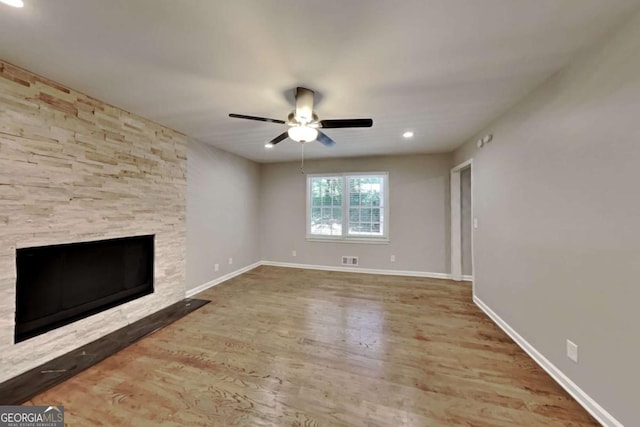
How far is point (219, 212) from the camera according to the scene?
468 centimetres

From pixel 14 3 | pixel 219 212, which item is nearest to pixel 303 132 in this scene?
pixel 14 3

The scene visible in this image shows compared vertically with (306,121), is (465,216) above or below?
below

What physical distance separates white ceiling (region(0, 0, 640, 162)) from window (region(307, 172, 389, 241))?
8.65ft

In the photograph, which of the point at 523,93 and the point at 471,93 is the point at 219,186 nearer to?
the point at 471,93

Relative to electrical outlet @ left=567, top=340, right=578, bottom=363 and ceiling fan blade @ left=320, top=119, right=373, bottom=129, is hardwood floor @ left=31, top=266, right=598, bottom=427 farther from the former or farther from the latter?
ceiling fan blade @ left=320, top=119, right=373, bottom=129

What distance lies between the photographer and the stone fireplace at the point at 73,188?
79.3 inches

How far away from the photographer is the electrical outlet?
1832 millimetres

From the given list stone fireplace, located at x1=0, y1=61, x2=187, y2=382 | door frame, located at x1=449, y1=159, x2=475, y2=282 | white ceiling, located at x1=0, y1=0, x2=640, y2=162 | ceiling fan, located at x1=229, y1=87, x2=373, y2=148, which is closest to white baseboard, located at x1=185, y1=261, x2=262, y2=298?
stone fireplace, located at x1=0, y1=61, x2=187, y2=382

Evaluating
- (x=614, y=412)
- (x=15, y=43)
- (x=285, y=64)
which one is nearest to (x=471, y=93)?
(x=285, y=64)

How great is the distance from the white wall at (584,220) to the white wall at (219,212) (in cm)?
445

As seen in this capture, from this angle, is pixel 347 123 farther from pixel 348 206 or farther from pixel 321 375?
pixel 348 206

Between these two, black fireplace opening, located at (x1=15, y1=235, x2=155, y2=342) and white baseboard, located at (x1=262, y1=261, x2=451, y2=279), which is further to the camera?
white baseboard, located at (x1=262, y1=261, x2=451, y2=279)

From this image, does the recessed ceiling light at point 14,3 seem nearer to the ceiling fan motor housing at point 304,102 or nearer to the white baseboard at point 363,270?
the ceiling fan motor housing at point 304,102

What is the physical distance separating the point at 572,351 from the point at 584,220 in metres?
1.02
